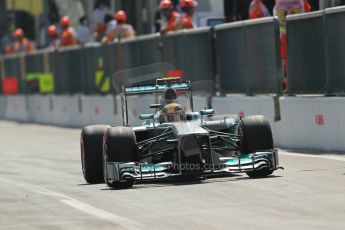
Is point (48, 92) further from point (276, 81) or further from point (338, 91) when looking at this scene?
point (338, 91)

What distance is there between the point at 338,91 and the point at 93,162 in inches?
184

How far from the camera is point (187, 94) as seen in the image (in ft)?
45.1

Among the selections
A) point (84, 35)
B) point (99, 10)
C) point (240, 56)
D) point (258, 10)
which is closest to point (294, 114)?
point (240, 56)

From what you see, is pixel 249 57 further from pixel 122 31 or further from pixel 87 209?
pixel 87 209

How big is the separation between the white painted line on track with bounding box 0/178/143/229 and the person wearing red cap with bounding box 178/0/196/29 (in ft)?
29.6

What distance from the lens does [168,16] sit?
23406mm

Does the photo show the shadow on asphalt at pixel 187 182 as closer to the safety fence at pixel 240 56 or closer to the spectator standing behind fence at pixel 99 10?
the safety fence at pixel 240 56

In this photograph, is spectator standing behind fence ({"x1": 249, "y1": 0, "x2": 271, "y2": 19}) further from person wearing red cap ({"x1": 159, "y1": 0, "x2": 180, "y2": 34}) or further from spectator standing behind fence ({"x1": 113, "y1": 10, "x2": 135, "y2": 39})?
spectator standing behind fence ({"x1": 113, "y1": 10, "x2": 135, "y2": 39})

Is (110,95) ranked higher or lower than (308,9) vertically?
lower

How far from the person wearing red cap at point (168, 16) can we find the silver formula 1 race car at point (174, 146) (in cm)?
926

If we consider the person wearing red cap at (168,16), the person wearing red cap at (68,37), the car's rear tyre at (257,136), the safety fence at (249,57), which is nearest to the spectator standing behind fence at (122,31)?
the person wearing red cap at (168,16)

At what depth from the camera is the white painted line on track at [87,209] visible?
A: 9281 mm

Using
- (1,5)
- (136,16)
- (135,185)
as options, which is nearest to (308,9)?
(135,185)

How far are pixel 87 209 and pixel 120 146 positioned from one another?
189cm
